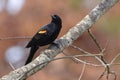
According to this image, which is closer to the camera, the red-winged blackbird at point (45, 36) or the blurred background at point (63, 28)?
the red-winged blackbird at point (45, 36)

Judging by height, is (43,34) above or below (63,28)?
above

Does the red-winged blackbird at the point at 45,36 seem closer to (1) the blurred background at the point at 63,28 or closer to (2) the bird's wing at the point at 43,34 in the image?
(2) the bird's wing at the point at 43,34

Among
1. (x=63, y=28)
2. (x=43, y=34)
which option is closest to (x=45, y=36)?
(x=43, y=34)

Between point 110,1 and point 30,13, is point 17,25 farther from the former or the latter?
point 110,1

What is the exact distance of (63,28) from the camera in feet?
29.8

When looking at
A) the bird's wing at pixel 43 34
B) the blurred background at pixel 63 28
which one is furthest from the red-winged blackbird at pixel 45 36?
the blurred background at pixel 63 28

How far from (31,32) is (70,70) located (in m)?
0.93

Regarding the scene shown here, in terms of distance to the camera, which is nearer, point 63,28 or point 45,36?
point 45,36

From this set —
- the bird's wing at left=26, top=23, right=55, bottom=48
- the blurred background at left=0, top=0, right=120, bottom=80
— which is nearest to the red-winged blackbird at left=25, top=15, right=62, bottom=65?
the bird's wing at left=26, top=23, right=55, bottom=48

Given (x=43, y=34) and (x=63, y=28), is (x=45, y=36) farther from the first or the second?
(x=63, y=28)

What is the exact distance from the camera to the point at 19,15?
10578mm

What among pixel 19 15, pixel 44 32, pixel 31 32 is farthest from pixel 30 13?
pixel 44 32

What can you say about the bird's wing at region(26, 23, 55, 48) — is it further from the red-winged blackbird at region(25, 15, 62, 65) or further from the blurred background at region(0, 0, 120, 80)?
the blurred background at region(0, 0, 120, 80)

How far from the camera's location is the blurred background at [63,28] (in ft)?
30.2
